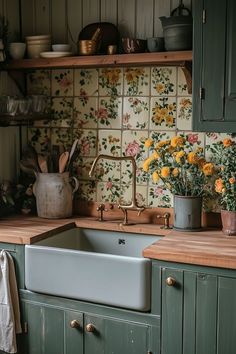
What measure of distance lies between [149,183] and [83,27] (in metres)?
0.92

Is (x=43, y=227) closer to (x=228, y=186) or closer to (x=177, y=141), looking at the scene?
(x=177, y=141)

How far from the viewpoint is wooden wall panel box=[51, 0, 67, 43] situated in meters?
2.98

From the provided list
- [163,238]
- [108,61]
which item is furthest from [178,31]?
[163,238]

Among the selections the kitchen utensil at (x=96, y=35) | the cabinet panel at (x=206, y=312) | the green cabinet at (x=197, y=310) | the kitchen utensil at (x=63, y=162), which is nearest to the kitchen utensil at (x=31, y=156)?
the kitchen utensil at (x=63, y=162)

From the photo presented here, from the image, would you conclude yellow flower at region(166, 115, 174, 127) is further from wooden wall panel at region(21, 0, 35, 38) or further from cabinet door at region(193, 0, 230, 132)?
wooden wall panel at region(21, 0, 35, 38)

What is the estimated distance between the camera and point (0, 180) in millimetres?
2965

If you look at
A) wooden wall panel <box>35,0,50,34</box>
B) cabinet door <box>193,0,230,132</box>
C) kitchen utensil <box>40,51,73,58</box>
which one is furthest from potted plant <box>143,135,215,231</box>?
wooden wall panel <box>35,0,50,34</box>

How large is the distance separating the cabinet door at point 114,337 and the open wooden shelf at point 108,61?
1.22m

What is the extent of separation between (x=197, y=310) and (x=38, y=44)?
5.36 ft

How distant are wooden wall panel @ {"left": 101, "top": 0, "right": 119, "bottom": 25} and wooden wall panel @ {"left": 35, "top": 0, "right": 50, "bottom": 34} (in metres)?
0.34

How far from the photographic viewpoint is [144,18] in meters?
2.78

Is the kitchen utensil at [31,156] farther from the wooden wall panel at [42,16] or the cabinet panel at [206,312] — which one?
the cabinet panel at [206,312]

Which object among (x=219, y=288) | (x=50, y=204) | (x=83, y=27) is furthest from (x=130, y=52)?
(x=219, y=288)

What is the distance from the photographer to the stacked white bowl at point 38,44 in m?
2.89
